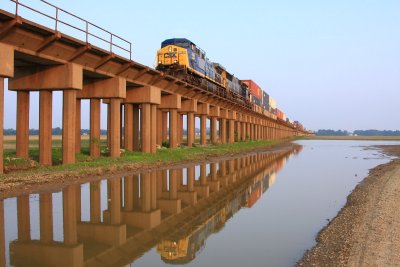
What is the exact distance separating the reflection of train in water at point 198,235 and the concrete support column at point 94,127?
43.2 ft

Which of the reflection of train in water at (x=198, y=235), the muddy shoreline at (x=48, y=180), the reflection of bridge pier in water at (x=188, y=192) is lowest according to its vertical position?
the reflection of train in water at (x=198, y=235)

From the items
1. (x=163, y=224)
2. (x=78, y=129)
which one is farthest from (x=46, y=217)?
(x=78, y=129)

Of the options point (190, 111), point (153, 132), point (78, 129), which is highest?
point (190, 111)

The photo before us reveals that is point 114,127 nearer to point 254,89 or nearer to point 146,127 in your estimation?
point 146,127

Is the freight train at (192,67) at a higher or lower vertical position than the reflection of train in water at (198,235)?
higher

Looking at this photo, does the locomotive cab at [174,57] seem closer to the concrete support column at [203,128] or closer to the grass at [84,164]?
the grass at [84,164]

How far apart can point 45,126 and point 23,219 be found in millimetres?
11285

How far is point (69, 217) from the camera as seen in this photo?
10.3 meters

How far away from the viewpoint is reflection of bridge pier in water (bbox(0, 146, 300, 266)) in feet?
24.2

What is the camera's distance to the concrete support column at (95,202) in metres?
10.3

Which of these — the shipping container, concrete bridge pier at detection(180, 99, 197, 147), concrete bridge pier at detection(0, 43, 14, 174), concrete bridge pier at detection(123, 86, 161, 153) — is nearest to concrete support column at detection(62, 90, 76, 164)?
concrete bridge pier at detection(0, 43, 14, 174)

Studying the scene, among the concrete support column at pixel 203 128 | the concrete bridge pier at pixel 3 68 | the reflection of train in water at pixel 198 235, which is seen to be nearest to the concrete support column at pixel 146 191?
the reflection of train in water at pixel 198 235

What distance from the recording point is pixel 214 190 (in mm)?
16297

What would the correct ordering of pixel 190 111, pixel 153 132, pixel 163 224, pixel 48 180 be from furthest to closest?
pixel 190 111 < pixel 153 132 < pixel 48 180 < pixel 163 224
